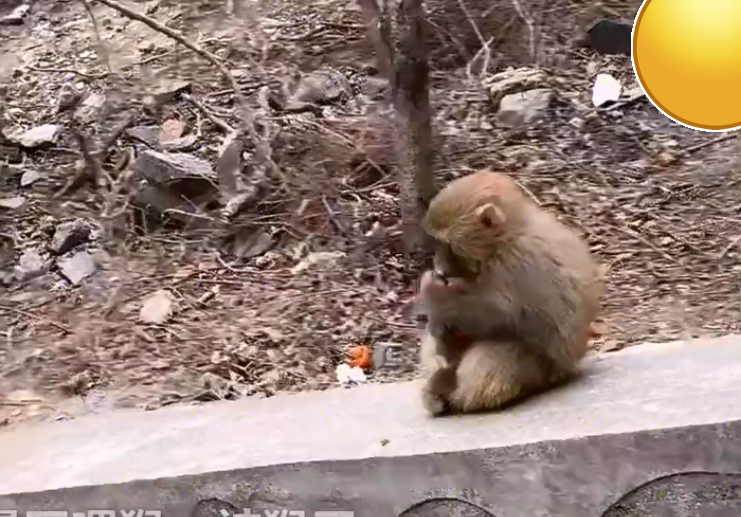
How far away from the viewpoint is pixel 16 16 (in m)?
7.13

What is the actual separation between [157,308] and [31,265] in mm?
935

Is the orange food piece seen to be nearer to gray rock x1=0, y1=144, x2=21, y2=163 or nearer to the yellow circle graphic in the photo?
gray rock x1=0, y1=144, x2=21, y2=163

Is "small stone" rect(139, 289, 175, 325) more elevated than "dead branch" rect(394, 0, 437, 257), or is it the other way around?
"dead branch" rect(394, 0, 437, 257)

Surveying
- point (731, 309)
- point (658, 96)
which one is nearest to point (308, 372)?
point (731, 309)

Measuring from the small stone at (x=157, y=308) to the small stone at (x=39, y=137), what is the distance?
1.57 metres

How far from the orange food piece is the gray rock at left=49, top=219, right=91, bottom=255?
1.98 metres

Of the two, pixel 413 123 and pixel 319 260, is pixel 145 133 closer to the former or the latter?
pixel 319 260

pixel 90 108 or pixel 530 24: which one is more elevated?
pixel 530 24

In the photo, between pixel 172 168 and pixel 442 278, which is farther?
pixel 172 168

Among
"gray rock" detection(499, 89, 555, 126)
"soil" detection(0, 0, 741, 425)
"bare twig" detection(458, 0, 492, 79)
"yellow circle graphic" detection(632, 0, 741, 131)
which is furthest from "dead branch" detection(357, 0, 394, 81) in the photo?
"yellow circle graphic" detection(632, 0, 741, 131)

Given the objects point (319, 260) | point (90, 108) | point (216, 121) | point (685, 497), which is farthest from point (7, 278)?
point (685, 497)

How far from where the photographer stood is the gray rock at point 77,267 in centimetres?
592

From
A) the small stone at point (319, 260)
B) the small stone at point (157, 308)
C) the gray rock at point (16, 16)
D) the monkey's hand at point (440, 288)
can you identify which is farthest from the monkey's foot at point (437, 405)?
the gray rock at point (16, 16)

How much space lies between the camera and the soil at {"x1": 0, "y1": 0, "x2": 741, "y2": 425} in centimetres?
526
